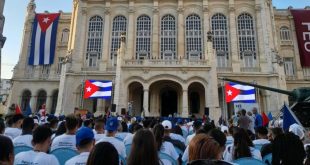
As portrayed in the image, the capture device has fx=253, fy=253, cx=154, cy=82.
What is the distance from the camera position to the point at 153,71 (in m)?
26.9

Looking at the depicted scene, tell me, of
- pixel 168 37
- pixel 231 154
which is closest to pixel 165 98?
pixel 168 37

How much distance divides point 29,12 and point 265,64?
118ft

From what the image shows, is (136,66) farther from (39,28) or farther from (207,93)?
(39,28)

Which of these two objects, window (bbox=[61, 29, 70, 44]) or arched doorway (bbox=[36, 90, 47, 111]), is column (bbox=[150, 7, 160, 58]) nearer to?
window (bbox=[61, 29, 70, 44])

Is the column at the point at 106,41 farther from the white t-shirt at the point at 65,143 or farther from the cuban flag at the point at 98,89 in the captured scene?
the white t-shirt at the point at 65,143

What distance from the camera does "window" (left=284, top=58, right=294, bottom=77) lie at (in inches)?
1422

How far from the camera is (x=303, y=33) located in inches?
1345

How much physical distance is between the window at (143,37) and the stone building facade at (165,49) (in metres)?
0.11

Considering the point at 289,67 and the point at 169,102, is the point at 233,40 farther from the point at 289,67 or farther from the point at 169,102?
the point at 169,102

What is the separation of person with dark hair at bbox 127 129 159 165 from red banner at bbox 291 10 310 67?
36.6 m

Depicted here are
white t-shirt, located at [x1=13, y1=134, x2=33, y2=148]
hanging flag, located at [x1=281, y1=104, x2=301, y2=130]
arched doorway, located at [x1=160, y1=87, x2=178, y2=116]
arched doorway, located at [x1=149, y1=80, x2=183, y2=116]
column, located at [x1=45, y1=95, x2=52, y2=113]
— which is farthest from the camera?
column, located at [x1=45, y1=95, x2=52, y2=113]

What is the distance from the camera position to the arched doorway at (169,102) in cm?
3208

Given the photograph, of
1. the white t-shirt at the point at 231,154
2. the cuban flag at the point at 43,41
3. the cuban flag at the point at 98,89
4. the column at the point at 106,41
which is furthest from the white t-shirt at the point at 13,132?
the cuban flag at the point at 43,41

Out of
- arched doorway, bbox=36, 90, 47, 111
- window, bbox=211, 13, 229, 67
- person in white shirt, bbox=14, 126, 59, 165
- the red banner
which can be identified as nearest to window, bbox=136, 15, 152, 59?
window, bbox=211, 13, 229, 67
